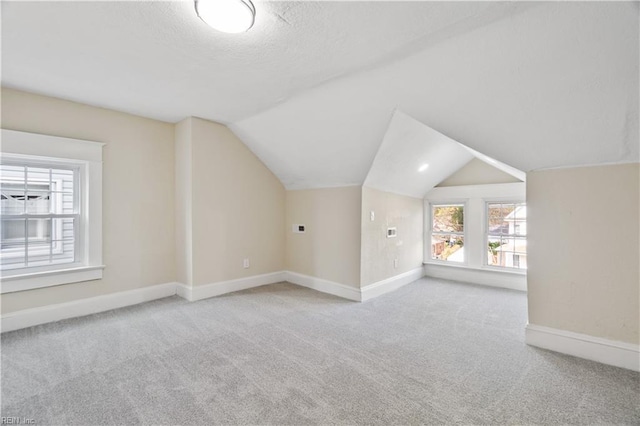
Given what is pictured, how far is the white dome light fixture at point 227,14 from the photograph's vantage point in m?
1.63

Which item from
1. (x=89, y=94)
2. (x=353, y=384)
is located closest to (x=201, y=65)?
(x=89, y=94)

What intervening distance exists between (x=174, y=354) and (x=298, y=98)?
2.66 m

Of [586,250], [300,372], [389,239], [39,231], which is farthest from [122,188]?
[586,250]

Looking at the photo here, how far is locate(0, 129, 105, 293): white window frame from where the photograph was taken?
2.84 meters

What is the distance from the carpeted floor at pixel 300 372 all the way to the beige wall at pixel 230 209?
0.90 metres

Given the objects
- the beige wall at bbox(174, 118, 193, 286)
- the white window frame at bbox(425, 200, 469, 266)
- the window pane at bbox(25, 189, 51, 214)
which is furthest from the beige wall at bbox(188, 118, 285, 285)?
the white window frame at bbox(425, 200, 469, 266)

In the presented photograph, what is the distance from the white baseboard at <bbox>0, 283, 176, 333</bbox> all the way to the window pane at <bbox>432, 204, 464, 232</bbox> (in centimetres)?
453

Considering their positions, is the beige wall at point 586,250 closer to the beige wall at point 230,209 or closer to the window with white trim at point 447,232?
the window with white trim at point 447,232

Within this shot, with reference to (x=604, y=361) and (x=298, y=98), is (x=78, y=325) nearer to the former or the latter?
(x=298, y=98)

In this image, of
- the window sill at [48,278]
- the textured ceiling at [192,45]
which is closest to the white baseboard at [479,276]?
the textured ceiling at [192,45]

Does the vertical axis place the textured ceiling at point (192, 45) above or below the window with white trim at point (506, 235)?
above

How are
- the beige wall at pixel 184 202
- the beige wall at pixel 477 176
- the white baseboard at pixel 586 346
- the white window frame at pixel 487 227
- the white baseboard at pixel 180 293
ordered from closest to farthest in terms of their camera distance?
the white baseboard at pixel 586 346 < the white baseboard at pixel 180 293 < the beige wall at pixel 184 202 < the white window frame at pixel 487 227 < the beige wall at pixel 477 176

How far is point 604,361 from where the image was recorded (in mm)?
2270

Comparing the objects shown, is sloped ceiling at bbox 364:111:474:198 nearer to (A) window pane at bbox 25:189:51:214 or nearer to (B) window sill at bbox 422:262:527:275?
(B) window sill at bbox 422:262:527:275
